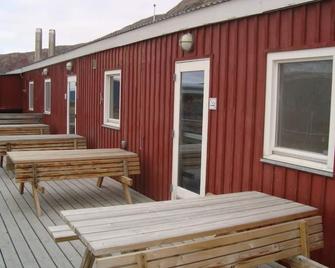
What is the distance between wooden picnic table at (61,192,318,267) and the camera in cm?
276

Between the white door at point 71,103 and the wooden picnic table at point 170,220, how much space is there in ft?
23.1

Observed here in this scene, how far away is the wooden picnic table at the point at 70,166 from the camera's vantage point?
576 cm

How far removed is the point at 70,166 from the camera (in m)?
6.10

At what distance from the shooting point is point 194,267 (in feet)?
8.96

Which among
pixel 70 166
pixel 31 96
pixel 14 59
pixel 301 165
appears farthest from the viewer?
pixel 14 59

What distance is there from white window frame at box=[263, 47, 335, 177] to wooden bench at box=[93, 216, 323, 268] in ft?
1.59

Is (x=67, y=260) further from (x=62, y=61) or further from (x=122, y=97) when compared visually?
(x=62, y=61)

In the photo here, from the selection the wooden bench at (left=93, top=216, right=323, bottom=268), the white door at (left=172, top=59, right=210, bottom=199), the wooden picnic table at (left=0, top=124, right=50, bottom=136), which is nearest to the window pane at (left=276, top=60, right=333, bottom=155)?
the wooden bench at (left=93, top=216, right=323, bottom=268)

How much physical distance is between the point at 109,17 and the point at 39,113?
28.7m

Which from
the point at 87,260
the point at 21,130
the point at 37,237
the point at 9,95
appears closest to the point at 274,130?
the point at 87,260

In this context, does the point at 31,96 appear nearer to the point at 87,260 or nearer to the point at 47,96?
the point at 47,96

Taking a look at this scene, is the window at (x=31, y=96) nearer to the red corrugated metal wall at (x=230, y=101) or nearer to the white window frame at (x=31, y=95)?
the white window frame at (x=31, y=95)

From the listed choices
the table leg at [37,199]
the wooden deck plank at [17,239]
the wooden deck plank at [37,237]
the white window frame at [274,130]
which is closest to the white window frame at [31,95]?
the wooden deck plank at [37,237]

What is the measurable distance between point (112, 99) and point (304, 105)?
4.86 metres
